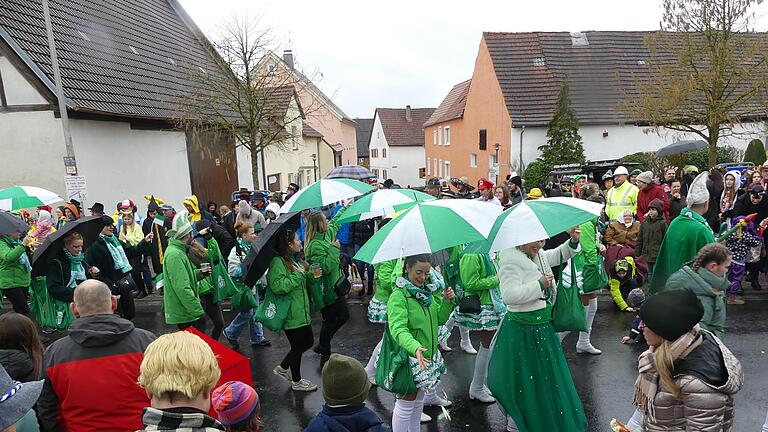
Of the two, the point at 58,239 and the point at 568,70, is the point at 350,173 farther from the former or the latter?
the point at 568,70

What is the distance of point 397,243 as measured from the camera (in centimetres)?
362

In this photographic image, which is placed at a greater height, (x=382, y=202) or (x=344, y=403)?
(x=382, y=202)

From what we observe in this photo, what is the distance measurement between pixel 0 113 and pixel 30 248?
21.2ft

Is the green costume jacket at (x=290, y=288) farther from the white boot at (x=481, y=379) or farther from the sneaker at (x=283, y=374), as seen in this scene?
the white boot at (x=481, y=379)

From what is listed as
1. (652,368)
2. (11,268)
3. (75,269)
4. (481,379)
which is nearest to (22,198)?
(11,268)

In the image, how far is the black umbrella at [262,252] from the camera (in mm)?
4746

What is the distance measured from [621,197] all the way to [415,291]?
6373mm

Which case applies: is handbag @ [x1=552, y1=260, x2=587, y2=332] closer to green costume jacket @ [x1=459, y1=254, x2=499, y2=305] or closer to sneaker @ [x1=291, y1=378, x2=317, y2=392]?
green costume jacket @ [x1=459, y1=254, x2=499, y2=305]

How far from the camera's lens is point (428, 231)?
12.1 ft

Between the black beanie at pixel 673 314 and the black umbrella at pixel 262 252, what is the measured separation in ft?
11.0

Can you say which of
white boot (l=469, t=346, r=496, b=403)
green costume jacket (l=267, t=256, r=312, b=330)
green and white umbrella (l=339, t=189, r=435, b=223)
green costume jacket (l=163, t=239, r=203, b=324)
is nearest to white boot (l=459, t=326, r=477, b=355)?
white boot (l=469, t=346, r=496, b=403)

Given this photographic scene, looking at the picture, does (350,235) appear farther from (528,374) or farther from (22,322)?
(22,322)

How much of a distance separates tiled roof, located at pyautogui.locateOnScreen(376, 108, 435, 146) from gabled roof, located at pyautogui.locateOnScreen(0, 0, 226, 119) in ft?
113

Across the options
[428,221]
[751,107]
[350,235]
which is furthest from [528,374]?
[751,107]
